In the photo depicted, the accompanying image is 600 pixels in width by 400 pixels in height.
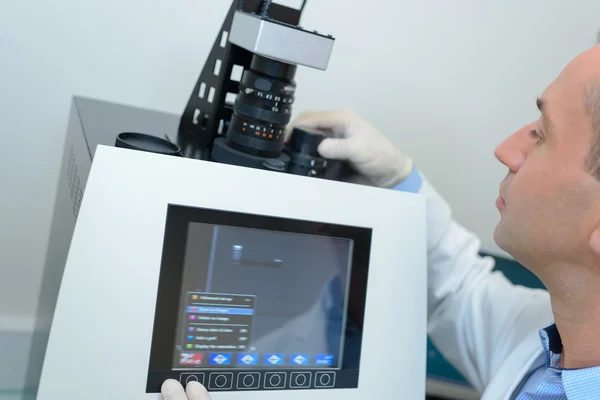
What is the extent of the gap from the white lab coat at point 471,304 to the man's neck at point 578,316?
0.50 feet

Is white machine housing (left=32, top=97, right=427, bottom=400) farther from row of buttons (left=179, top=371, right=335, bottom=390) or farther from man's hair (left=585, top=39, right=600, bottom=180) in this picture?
man's hair (left=585, top=39, right=600, bottom=180)

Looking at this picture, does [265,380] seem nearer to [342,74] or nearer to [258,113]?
[258,113]

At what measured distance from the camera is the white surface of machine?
603 mm

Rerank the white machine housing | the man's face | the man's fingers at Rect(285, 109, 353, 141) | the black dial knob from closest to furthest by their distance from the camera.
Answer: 1. the white machine housing
2. the man's face
3. the black dial knob
4. the man's fingers at Rect(285, 109, 353, 141)

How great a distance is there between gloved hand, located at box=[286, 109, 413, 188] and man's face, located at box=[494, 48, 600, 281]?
216mm

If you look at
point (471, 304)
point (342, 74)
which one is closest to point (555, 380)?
point (471, 304)

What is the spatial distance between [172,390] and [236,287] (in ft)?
0.41

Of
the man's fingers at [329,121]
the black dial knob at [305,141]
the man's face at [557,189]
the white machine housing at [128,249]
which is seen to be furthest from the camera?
the man's fingers at [329,121]

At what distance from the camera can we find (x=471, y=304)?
39.4 inches

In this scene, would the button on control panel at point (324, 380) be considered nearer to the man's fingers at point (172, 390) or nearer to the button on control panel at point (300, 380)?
the button on control panel at point (300, 380)

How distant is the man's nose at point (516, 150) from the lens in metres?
0.79

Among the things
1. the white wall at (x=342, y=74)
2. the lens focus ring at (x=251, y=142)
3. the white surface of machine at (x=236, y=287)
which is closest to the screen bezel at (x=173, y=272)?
the white surface of machine at (x=236, y=287)

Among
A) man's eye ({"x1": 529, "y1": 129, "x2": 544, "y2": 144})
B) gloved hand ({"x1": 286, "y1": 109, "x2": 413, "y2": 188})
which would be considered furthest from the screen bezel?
man's eye ({"x1": 529, "y1": 129, "x2": 544, "y2": 144})

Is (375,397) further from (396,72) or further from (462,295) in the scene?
(396,72)
